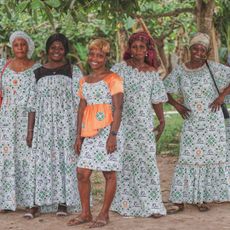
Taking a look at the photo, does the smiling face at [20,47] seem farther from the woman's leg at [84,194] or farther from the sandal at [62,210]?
the sandal at [62,210]

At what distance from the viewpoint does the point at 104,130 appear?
537cm

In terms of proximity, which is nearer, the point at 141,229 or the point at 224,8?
the point at 141,229

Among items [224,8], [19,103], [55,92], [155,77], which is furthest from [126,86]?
[224,8]

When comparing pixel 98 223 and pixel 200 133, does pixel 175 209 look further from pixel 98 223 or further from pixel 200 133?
pixel 98 223

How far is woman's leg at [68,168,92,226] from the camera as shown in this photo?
5391 millimetres

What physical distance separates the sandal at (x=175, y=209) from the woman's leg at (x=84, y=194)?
0.89m

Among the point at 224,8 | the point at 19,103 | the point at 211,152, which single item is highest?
the point at 224,8

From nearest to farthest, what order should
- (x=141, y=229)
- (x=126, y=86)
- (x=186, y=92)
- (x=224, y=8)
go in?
(x=141, y=229)
(x=126, y=86)
(x=186, y=92)
(x=224, y=8)

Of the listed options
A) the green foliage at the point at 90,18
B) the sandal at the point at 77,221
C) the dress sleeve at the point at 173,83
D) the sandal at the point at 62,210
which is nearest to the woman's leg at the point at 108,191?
the sandal at the point at 77,221

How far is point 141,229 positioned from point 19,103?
5.62 feet

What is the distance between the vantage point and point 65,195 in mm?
5922

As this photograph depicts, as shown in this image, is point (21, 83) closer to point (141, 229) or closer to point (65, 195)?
point (65, 195)

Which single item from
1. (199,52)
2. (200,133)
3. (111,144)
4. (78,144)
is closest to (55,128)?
(78,144)

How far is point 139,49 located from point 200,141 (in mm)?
1151
